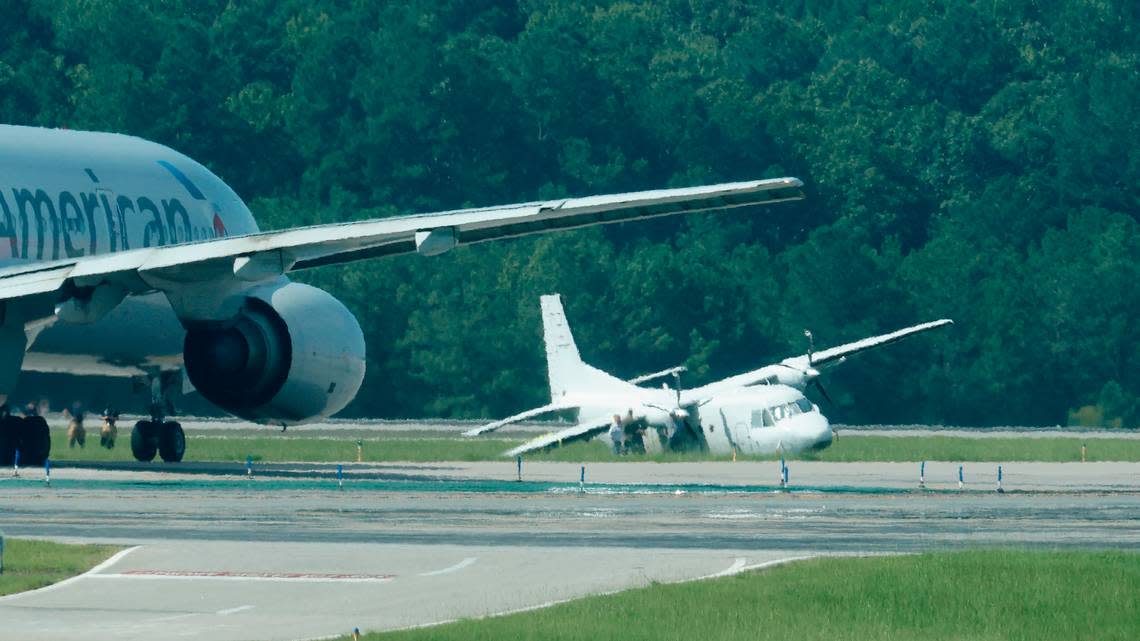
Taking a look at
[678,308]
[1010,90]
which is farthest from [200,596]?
[1010,90]

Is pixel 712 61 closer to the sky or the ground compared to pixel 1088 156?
closer to the sky

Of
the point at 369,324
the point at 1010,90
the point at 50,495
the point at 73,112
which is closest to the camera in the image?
the point at 50,495

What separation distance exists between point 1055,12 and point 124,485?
10592cm

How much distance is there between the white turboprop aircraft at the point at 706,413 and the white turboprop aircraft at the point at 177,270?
1574 cm

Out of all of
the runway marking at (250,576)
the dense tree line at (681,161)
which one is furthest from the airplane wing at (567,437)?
the runway marking at (250,576)

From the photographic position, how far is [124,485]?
36.2 meters

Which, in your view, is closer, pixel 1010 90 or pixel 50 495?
pixel 50 495

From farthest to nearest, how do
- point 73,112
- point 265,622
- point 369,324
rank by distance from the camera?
point 73,112 < point 369,324 < point 265,622

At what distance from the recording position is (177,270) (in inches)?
1314

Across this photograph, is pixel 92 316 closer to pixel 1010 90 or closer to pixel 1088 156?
pixel 1088 156

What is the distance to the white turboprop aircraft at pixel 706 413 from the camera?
55.3m

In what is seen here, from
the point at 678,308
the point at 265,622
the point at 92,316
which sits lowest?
the point at 265,622

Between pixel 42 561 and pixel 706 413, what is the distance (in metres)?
35.8

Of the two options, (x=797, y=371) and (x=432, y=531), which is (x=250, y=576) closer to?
(x=432, y=531)
